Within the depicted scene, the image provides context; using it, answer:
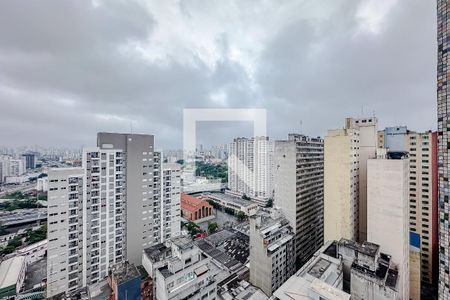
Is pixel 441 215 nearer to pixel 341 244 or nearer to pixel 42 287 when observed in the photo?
pixel 341 244

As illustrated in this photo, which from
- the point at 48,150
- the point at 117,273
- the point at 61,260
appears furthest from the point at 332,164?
the point at 48,150

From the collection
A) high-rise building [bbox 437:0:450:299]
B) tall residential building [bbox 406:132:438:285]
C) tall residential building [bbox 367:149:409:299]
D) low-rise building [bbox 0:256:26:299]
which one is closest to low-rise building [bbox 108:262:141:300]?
low-rise building [bbox 0:256:26:299]

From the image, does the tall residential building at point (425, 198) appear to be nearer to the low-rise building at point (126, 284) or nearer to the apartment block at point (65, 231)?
the low-rise building at point (126, 284)

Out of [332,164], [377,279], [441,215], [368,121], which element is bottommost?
[377,279]

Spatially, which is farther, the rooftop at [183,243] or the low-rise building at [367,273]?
the rooftop at [183,243]

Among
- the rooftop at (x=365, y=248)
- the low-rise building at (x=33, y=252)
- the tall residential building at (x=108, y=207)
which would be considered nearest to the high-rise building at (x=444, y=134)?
the rooftop at (x=365, y=248)

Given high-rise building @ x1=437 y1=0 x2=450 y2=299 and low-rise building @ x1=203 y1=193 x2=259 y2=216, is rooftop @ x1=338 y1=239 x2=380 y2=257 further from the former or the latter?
low-rise building @ x1=203 y1=193 x2=259 y2=216

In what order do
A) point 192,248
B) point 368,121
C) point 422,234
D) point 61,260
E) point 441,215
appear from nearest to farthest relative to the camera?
point 441,215 → point 192,248 → point 61,260 → point 422,234 → point 368,121
